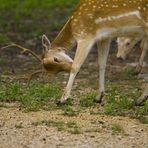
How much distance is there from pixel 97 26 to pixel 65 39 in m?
0.64

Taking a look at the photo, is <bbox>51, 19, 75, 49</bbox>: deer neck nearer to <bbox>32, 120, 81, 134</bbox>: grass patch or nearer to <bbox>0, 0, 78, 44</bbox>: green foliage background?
<bbox>32, 120, 81, 134</bbox>: grass patch

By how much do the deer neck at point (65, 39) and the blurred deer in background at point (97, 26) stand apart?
0.05 metres

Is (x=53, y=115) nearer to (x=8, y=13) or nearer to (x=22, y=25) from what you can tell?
(x=22, y=25)

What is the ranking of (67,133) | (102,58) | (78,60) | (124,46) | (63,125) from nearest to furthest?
1. (67,133)
2. (63,125)
3. (78,60)
4. (102,58)
5. (124,46)

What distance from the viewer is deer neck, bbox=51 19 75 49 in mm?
10883

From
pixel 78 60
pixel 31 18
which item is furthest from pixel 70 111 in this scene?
pixel 31 18

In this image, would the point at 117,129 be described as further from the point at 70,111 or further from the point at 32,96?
the point at 32,96

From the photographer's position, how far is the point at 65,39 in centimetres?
1094

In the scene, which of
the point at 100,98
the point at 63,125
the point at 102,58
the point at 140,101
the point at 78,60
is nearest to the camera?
the point at 63,125

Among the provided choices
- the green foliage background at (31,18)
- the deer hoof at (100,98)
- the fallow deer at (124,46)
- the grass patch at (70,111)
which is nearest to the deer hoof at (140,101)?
the deer hoof at (100,98)

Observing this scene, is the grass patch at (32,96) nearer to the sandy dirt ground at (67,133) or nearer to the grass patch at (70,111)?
the grass patch at (70,111)

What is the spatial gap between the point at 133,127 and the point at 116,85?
3229mm

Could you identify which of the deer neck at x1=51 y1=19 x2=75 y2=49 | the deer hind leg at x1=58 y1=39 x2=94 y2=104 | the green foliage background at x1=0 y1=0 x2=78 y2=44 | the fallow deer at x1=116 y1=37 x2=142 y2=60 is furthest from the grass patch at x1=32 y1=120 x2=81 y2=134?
the green foliage background at x1=0 y1=0 x2=78 y2=44

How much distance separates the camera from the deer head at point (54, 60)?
10.7 m
